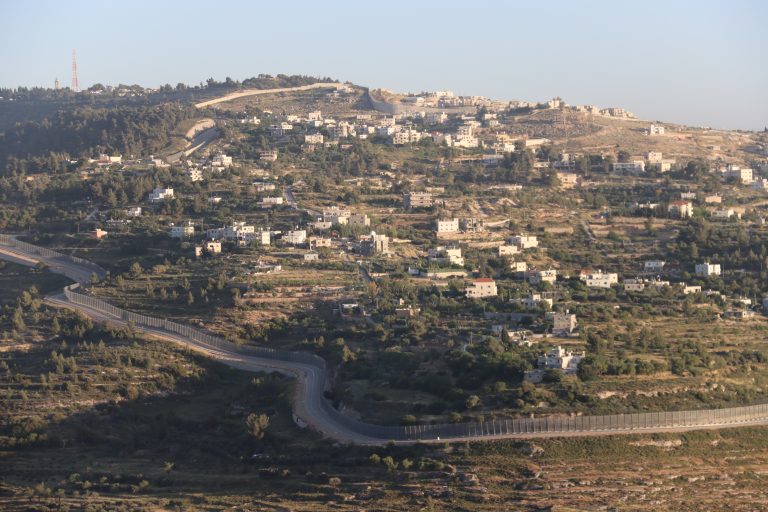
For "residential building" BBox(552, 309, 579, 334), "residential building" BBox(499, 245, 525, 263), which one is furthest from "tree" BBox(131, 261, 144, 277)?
"residential building" BBox(552, 309, 579, 334)

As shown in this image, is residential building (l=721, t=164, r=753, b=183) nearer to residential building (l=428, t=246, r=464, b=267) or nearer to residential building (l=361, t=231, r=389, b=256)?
residential building (l=428, t=246, r=464, b=267)

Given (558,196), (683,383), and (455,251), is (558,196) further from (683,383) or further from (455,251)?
(683,383)

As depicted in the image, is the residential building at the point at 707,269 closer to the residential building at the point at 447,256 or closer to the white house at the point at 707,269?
the white house at the point at 707,269

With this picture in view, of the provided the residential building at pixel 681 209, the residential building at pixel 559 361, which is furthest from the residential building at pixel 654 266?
the residential building at pixel 559 361

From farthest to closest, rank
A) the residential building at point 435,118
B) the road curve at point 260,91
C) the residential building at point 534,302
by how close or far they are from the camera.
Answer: the road curve at point 260,91 → the residential building at point 435,118 → the residential building at point 534,302

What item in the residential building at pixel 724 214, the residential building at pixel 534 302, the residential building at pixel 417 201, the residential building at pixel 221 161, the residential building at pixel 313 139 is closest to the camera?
the residential building at pixel 534 302

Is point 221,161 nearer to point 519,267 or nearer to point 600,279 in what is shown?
point 519,267

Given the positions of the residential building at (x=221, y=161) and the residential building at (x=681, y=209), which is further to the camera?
the residential building at (x=221, y=161)
